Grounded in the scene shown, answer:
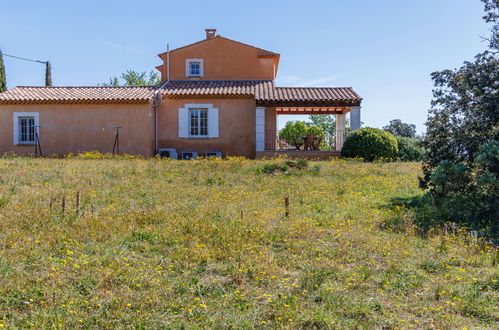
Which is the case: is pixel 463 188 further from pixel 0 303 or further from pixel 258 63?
pixel 258 63

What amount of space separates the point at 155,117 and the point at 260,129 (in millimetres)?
4861

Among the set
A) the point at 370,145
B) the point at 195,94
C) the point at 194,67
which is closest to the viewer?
the point at 370,145

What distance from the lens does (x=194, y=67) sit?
2322cm

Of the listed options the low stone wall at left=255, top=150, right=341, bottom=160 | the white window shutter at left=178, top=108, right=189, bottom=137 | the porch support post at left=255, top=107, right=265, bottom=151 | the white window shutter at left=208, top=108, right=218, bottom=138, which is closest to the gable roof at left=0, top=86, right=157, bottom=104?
the white window shutter at left=178, top=108, right=189, bottom=137

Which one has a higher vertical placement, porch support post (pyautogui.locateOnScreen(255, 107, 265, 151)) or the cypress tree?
the cypress tree

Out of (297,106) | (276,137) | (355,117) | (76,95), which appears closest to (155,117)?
(76,95)

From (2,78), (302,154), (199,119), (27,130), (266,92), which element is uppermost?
(2,78)

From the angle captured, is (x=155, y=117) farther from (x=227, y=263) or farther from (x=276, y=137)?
(x=227, y=263)

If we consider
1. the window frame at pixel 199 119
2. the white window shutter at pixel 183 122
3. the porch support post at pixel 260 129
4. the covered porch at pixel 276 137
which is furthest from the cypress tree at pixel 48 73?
the porch support post at pixel 260 129

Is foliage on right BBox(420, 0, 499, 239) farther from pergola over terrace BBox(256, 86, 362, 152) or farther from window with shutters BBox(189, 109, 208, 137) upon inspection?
window with shutters BBox(189, 109, 208, 137)

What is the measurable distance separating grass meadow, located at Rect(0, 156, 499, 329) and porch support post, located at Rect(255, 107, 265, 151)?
32.8 ft

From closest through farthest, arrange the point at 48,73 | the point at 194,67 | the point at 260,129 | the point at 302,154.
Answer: the point at 302,154
the point at 260,129
the point at 194,67
the point at 48,73

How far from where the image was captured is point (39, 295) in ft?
15.2

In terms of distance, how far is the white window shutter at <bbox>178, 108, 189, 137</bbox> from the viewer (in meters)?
20.7
